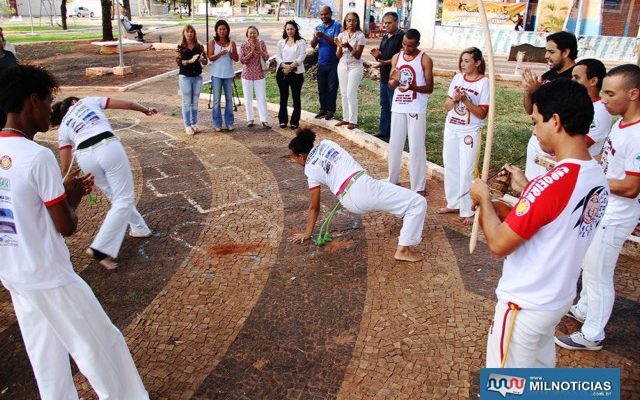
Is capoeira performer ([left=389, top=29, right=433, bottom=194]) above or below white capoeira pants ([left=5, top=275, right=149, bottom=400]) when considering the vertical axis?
above

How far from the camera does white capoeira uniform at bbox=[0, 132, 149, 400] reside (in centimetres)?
267

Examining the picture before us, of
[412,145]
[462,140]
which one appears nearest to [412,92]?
[412,145]

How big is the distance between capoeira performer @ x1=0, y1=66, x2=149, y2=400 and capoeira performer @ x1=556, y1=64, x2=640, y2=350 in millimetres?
3383

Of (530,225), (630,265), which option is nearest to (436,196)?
(630,265)

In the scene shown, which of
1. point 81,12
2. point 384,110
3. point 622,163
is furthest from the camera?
point 81,12

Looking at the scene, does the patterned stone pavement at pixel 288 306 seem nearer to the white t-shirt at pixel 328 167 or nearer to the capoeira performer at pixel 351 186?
the capoeira performer at pixel 351 186

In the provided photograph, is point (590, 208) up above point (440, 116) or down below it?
above

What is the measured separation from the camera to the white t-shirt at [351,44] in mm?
9461

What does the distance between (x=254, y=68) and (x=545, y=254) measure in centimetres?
897

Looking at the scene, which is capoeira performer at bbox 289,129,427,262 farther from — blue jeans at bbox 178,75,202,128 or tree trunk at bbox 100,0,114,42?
tree trunk at bbox 100,0,114,42

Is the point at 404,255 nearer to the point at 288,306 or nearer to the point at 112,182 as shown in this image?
the point at 288,306

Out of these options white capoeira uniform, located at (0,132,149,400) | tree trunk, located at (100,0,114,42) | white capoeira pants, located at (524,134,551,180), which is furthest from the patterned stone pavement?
tree trunk, located at (100,0,114,42)

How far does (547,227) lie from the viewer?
7.71 feet

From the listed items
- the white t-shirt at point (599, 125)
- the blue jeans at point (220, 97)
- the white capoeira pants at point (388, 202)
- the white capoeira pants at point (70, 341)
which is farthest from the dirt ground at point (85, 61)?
the white t-shirt at point (599, 125)
